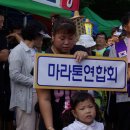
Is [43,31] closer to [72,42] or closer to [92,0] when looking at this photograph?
[72,42]

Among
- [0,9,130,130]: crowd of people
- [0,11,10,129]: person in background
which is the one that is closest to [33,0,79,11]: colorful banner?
[0,9,130,130]: crowd of people

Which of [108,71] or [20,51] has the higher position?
[20,51]

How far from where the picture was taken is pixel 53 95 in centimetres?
379

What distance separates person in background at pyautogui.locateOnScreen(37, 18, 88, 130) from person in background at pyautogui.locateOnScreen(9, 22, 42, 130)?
5.03ft

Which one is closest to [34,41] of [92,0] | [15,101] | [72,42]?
[15,101]

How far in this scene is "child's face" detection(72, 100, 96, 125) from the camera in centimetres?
371

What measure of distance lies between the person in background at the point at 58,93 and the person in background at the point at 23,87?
153 cm

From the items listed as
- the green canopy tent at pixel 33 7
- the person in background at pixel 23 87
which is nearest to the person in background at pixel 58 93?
the person in background at pixel 23 87

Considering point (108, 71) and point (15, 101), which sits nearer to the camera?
point (108, 71)

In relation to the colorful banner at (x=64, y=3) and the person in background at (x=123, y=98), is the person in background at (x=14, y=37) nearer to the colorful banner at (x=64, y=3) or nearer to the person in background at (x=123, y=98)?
the person in background at (x=123, y=98)

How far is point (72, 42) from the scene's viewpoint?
374 centimetres

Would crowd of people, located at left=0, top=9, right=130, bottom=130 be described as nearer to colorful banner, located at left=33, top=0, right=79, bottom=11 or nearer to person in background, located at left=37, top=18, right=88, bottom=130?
person in background, located at left=37, top=18, right=88, bottom=130

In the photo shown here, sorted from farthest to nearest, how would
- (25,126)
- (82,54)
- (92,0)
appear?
(92,0)
(25,126)
(82,54)

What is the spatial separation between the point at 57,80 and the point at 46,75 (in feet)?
0.32
